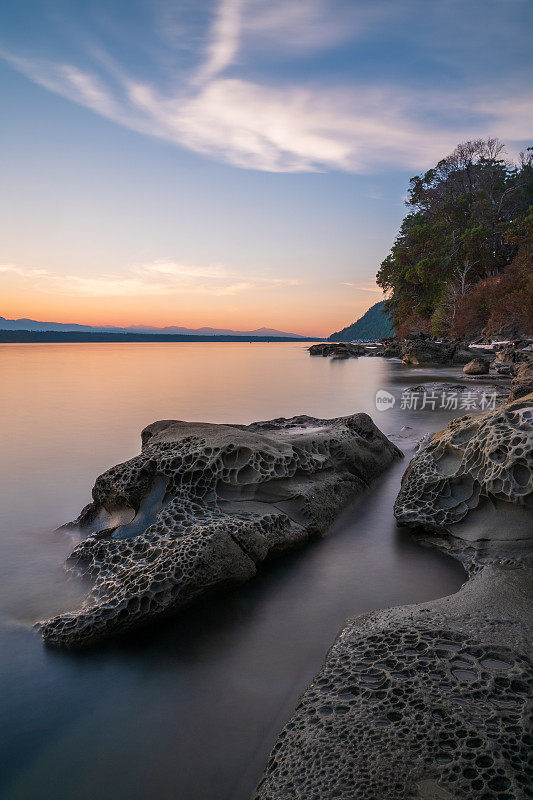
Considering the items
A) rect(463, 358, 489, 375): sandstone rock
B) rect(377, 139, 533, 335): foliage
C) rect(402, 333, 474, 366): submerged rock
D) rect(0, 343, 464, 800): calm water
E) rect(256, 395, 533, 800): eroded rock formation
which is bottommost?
rect(0, 343, 464, 800): calm water

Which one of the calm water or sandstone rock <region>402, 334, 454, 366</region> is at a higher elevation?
sandstone rock <region>402, 334, 454, 366</region>

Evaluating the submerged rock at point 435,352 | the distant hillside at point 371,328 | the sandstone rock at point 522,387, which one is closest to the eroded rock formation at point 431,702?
Answer: the sandstone rock at point 522,387

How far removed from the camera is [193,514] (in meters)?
3.14

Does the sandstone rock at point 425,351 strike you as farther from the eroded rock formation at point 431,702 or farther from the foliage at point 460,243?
the eroded rock formation at point 431,702

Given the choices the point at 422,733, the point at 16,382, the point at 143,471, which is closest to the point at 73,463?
the point at 143,471

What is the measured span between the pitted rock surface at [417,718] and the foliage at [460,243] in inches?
1146

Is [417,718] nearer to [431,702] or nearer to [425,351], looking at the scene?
[431,702]

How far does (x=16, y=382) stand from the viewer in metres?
17.5

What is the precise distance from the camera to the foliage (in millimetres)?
30844

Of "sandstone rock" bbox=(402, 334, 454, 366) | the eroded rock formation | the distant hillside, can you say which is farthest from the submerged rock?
the distant hillside

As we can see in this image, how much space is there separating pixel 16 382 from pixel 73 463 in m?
13.1

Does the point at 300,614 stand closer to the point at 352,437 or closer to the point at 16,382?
the point at 352,437

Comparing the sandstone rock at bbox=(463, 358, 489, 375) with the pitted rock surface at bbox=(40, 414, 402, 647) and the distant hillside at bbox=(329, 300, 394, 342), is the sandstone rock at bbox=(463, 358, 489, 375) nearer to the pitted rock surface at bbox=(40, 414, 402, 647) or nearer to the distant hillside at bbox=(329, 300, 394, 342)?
the pitted rock surface at bbox=(40, 414, 402, 647)

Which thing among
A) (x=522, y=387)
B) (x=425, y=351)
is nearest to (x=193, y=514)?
(x=522, y=387)
